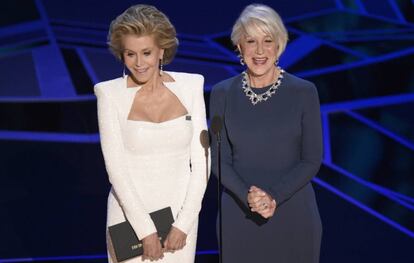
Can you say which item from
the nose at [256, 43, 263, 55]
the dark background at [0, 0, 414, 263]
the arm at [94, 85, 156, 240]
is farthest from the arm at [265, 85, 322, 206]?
the dark background at [0, 0, 414, 263]

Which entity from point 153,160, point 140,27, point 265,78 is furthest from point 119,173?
point 265,78

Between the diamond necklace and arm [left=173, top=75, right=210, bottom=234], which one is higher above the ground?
the diamond necklace

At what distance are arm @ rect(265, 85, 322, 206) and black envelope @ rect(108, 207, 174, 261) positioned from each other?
1.37ft

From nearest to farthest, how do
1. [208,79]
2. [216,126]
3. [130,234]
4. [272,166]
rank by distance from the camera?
[216,126] → [130,234] → [272,166] → [208,79]

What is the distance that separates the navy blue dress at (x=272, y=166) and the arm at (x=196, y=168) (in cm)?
7

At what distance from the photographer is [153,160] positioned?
8.73ft

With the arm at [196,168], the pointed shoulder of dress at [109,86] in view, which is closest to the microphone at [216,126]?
the arm at [196,168]

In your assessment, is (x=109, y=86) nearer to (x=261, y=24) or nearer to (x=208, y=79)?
(x=261, y=24)

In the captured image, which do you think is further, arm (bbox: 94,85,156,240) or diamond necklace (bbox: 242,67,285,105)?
diamond necklace (bbox: 242,67,285,105)

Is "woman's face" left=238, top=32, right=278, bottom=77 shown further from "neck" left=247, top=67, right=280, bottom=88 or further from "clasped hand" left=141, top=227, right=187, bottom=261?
"clasped hand" left=141, top=227, right=187, bottom=261

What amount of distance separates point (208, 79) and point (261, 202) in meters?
3.17

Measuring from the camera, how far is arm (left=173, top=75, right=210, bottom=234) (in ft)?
8.73

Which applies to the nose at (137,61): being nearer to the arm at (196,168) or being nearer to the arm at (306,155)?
the arm at (196,168)

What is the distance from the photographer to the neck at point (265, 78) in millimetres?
2793
